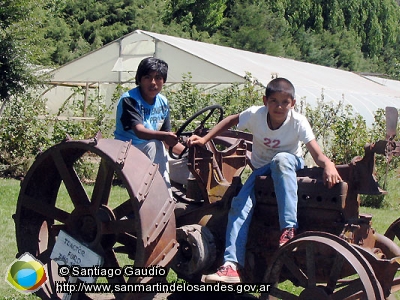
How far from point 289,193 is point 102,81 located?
1562 cm

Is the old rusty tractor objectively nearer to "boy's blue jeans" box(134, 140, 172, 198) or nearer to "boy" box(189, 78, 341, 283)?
"boy" box(189, 78, 341, 283)

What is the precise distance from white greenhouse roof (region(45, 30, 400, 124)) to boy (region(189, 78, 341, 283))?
1113 centimetres

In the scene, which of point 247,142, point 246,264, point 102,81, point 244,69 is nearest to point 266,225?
point 246,264

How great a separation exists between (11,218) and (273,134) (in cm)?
449

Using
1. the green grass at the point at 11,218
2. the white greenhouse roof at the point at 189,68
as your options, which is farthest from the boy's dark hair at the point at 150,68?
the white greenhouse roof at the point at 189,68

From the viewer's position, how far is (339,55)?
4834 centimetres

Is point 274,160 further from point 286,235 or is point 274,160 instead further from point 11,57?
point 11,57

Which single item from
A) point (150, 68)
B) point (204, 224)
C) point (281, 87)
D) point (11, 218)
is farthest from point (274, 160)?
point (11, 218)

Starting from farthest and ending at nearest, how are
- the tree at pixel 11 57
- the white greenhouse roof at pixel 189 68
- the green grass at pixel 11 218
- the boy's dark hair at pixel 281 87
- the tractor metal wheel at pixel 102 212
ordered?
the white greenhouse roof at pixel 189 68 < the tree at pixel 11 57 < the green grass at pixel 11 218 < the boy's dark hair at pixel 281 87 < the tractor metal wheel at pixel 102 212

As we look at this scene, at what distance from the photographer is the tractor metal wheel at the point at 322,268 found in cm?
374

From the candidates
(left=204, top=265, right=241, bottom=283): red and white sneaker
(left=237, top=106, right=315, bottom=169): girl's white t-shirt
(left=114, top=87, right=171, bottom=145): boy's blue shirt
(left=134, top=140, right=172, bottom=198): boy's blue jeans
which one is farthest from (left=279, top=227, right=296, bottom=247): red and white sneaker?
(left=114, top=87, right=171, bottom=145): boy's blue shirt

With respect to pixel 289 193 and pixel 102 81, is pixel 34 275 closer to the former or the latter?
pixel 289 193

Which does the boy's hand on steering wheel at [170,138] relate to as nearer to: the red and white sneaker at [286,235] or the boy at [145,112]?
the boy at [145,112]

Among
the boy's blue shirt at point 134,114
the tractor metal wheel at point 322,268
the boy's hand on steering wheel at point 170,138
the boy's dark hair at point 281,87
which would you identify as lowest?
the tractor metal wheel at point 322,268
